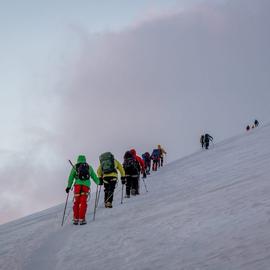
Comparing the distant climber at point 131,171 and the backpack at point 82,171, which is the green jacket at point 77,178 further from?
the distant climber at point 131,171

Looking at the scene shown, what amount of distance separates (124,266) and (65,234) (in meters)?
4.06

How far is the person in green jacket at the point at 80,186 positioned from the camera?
9812 millimetres

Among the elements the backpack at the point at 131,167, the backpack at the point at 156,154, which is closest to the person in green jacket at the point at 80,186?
the backpack at the point at 131,167

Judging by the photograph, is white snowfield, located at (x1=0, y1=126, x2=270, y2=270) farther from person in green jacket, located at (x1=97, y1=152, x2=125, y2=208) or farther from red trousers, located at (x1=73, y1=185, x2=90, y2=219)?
person in green jacket, located at (x1=97, y1=152, x2=125, y2=208)

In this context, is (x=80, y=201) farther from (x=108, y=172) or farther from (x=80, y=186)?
(x=108, y=172)

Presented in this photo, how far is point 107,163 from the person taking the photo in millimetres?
12039

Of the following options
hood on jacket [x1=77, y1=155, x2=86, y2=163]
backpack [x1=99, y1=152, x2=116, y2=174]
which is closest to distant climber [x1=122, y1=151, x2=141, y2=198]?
backpack [x1=99, y1=152, x2=116, y2=174]

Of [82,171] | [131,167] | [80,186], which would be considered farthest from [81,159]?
[131,167]

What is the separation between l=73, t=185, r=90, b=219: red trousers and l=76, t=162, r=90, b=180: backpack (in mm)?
264

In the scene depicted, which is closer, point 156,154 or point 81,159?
point 81,159

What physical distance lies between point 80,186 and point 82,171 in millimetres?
405

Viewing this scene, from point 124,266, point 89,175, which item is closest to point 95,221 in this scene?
point 89,175

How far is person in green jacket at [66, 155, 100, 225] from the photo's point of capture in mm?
9812

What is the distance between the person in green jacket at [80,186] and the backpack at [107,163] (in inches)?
49.2
